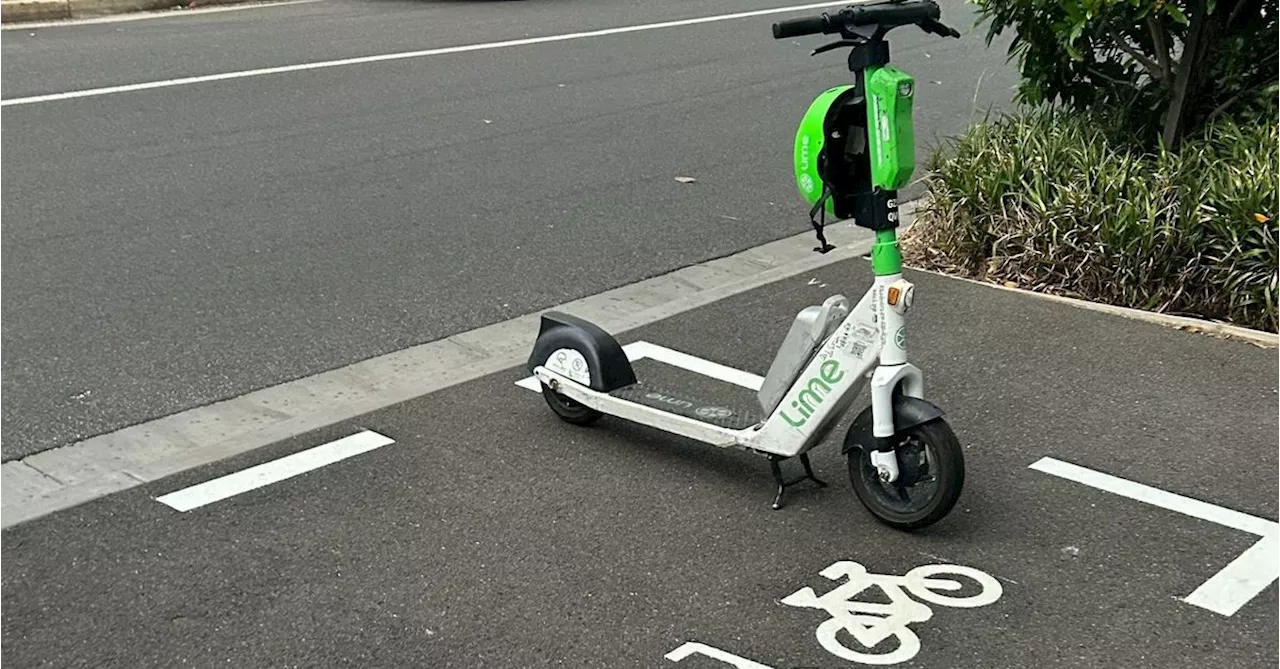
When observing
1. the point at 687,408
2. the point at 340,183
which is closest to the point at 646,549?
the point at 687,408

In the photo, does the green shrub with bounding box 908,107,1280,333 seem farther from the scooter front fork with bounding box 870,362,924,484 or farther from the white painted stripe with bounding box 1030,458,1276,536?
the scooter front fork with bounding box 870,362,924,484

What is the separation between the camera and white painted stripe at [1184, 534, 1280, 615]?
4.12 meters

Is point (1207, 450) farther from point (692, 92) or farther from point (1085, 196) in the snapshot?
point (692, 92)

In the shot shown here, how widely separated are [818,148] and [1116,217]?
113 inches

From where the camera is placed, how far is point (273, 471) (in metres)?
4.91

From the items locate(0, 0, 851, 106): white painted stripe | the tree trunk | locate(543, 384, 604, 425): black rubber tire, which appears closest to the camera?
locate(543, 384, 604, 425): black rubber tire

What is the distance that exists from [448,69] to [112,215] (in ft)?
16.0

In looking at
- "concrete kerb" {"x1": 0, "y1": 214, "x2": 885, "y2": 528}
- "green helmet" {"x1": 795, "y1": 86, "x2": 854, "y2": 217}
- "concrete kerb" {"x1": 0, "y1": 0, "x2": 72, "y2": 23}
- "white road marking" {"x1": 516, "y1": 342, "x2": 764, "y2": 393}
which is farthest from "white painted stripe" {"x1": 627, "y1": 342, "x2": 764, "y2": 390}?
"concrete kerb" {"x1": 0, "y1": 0, "x2": 72, "y2": 23}

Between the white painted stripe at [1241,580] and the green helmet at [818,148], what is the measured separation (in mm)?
1506

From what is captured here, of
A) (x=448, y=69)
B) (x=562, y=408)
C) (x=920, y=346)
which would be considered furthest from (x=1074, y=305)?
(x=448, y=69)

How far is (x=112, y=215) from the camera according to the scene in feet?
25.9

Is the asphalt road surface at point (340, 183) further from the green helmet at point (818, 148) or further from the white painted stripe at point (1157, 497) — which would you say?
the white painted stripe at point (1157, 497)

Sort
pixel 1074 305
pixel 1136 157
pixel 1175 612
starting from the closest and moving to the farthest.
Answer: pixel 1175 612 → pixel 1074 305 → pixel 1136 157

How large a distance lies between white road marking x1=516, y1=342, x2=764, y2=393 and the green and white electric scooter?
1059 millimetres
